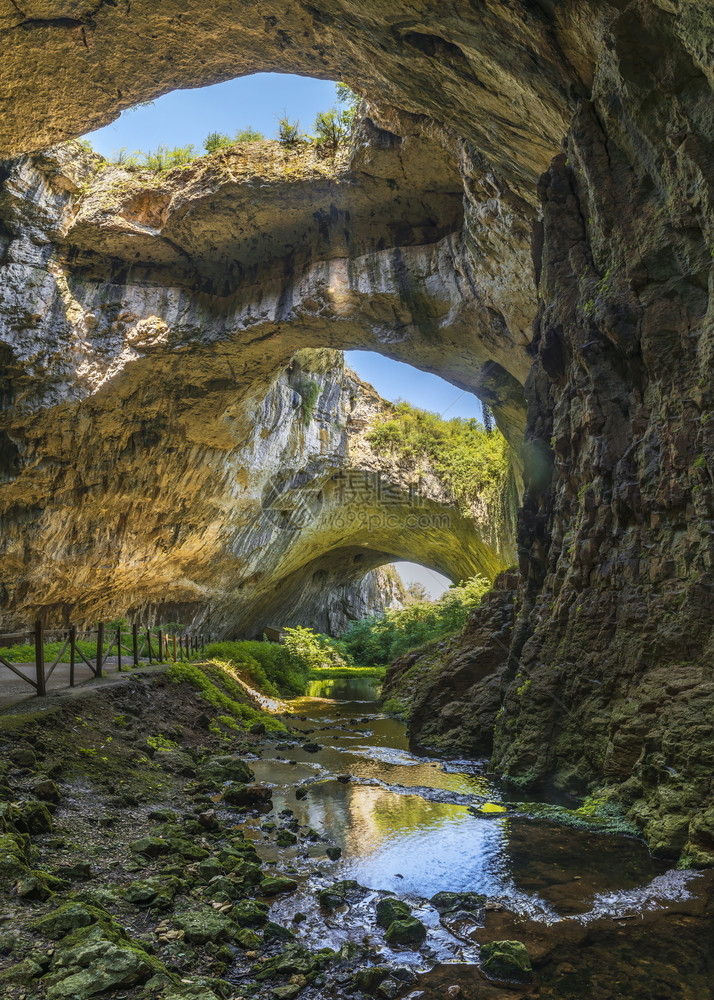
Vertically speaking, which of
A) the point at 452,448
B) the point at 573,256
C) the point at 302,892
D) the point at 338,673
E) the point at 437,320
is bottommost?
the point at 338,673

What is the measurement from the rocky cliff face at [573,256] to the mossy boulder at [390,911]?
6.06 ft

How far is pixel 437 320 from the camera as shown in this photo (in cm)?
1420

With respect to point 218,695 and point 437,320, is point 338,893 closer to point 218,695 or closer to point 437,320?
point 218,695

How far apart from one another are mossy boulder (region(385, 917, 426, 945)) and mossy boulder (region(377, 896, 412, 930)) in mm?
121

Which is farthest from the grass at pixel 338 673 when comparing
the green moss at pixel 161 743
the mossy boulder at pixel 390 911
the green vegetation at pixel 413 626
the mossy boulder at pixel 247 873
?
the mossy boulder at pixel 390 911

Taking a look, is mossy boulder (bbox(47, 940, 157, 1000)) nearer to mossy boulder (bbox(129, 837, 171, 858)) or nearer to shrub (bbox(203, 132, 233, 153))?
mossy boulder (bbox(129, 837, 171, 858))

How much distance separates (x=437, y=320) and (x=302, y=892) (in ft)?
42.1

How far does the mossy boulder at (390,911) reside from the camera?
3143 millimetres

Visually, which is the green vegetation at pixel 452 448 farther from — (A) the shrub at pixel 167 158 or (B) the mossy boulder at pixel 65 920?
(B) the mossy boulder at pixel 65 920

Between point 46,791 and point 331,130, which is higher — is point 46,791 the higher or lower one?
the lower one

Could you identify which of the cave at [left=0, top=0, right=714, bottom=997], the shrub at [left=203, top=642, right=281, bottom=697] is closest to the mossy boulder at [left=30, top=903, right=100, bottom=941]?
the cave at [left=0, top=0, right=714, bottom=997]

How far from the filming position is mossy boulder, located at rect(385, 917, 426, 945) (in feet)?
9.65

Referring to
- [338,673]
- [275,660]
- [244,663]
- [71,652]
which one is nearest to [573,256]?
[71,652]

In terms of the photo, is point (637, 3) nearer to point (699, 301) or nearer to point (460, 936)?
point (699, 301)
